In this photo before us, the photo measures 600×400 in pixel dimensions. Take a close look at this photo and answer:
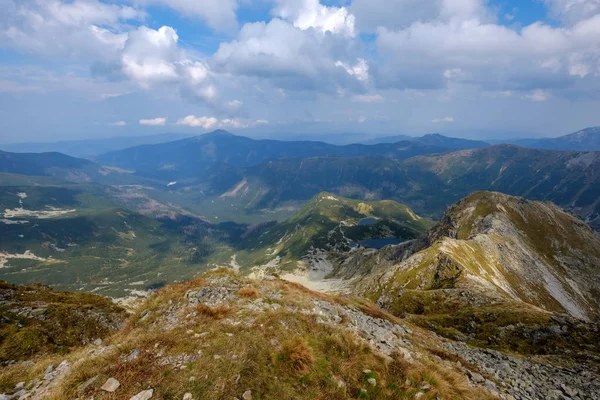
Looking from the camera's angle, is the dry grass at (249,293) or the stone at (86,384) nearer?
the stone at (86,384)

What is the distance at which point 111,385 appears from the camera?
12.9 m

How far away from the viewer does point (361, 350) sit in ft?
59.6

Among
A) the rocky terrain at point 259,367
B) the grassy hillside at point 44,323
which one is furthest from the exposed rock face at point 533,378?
the grassy hillside at point 44,323

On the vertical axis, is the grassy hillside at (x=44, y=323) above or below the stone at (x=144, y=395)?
below

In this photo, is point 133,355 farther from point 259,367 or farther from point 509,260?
point 509,260

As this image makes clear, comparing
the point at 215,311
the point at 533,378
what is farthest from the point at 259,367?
the point at 533,378

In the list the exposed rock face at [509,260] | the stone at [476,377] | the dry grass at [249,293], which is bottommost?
the exposed rock face at [509,260]

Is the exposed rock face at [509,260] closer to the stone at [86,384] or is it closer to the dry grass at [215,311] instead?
the dry grass at [215,311]

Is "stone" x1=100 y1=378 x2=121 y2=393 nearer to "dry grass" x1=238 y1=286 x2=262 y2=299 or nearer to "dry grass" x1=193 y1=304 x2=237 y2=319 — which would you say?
"dry grass" x1=193 y1=304 x2=237 y2=319

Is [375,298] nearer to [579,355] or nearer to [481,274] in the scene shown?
[481,274]

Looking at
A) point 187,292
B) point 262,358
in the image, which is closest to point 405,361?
point 262,358

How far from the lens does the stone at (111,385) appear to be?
1268 centimetres

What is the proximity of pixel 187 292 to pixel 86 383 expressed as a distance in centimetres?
1433

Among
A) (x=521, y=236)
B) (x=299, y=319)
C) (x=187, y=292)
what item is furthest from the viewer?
(x=521, y=236)
